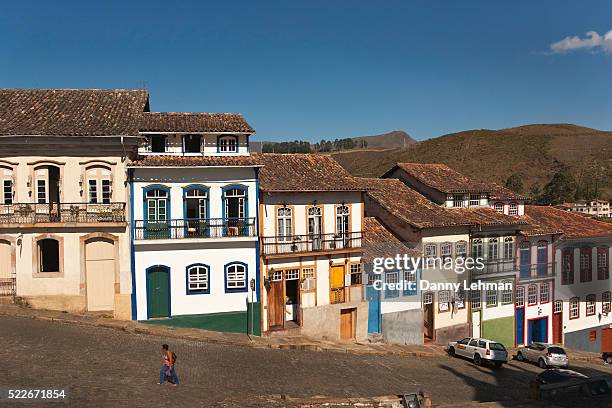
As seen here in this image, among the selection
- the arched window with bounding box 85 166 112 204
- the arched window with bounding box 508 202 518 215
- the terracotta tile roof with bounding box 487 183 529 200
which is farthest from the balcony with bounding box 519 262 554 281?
the arched window with bounding box 85 166 112 204

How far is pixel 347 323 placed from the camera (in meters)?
26.5

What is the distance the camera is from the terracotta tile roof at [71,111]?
22156 millimetres

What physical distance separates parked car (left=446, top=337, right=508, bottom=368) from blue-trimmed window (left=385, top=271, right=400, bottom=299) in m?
3.93

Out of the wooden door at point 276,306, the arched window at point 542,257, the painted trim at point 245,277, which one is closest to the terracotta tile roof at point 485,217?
the arched window at point 542,257

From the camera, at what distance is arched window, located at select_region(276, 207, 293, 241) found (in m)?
24.9

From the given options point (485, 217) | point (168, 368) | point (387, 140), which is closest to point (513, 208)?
point (485, 217)

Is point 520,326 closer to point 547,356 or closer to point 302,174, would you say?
point 547,356

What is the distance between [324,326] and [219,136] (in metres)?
10.0

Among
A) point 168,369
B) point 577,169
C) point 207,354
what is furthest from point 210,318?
point 577,169

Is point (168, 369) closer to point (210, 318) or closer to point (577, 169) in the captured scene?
point (210, 318)

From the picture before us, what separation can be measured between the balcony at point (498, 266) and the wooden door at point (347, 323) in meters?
8.63

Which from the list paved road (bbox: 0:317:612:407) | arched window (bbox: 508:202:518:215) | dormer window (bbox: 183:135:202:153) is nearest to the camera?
paved road (bbox: 0:317:612:407)

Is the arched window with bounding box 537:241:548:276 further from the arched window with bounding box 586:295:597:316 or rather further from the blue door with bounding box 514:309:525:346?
the arched window with bounding box 586:295:597:316

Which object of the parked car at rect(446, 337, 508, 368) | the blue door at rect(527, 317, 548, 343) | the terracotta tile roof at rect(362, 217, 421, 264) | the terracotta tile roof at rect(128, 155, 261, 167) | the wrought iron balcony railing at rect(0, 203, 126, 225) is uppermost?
the terracotta tile roof at rect(128, 155, 261, 167)
